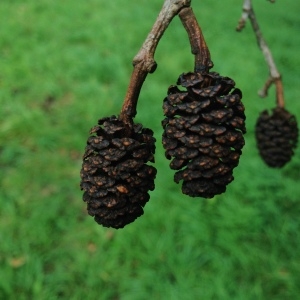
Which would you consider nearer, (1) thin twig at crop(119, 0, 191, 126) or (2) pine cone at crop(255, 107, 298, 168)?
(1) thin twig at crop(119, 0, 191, 126)

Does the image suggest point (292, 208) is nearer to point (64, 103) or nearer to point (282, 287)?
point (282, 287)

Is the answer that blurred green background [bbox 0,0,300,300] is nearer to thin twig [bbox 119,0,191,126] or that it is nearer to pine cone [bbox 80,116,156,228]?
pine cone [bbox 80,116,156,228]

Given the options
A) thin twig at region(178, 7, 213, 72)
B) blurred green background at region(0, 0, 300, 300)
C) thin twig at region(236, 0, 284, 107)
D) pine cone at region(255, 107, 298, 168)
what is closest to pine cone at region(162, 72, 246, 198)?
thin twig at region(178, 7, 213, 72)

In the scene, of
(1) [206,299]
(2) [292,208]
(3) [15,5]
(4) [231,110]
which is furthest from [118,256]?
(3) [15,5]

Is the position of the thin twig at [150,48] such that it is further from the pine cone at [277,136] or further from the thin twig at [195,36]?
the pine cone at [277,136]

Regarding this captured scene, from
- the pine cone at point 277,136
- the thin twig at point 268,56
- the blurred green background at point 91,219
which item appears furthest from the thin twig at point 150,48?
the blurred green background at point 91,219

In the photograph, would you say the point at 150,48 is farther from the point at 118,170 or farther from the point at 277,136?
the point at 277,136
